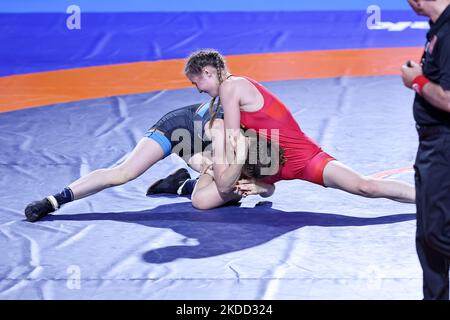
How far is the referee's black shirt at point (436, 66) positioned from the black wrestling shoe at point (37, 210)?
8.39 feet

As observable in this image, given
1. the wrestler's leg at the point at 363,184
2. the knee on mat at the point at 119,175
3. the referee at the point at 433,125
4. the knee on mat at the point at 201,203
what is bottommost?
the knee on mat at the point at 201,203

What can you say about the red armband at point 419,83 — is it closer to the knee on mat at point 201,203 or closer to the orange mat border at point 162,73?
the knee on mat at point 201,203

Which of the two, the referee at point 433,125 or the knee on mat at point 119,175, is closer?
the referee at point 433,125

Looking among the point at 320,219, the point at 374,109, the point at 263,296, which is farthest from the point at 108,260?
the point at 374,109

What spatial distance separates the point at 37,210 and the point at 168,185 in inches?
36.4

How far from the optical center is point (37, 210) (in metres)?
5.46

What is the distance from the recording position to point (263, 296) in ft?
14.1

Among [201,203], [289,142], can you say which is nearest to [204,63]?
[289,142]

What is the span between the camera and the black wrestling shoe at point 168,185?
6.00m

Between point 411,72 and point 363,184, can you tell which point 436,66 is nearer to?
point 411,72

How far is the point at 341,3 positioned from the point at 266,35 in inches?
84.3

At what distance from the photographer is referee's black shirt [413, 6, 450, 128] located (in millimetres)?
3594

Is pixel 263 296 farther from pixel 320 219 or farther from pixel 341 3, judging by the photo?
pixel 341 3

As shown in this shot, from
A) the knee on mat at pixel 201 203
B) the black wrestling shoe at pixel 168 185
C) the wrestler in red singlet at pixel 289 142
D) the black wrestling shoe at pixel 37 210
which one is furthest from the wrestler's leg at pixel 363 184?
the black wrestling shoe at pixel 37 210
